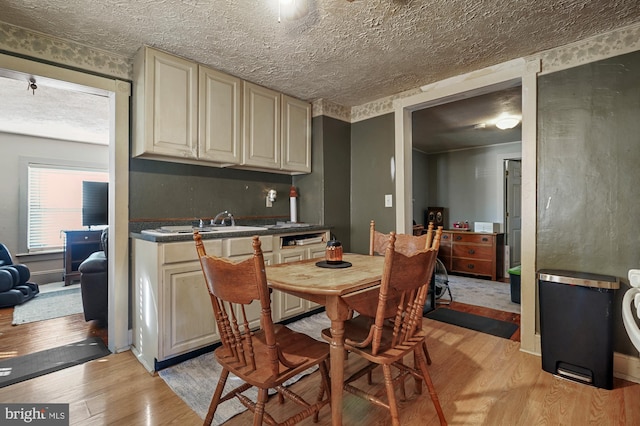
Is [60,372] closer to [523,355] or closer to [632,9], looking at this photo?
[523,355]

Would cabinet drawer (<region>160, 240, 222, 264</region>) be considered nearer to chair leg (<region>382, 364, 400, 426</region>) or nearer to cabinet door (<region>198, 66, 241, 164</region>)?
cabinet door (<region>198, 66, 241, 164</region>)

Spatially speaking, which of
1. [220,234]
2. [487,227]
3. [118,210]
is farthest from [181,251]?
[487,227]

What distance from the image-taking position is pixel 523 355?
2.35 m

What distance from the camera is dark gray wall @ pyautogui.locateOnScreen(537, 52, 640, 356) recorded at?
204cm

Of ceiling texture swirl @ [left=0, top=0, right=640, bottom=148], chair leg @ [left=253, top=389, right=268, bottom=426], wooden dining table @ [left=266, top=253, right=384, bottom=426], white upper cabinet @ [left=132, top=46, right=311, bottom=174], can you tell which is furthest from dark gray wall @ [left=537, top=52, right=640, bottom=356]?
white upper cabinet @ [left=132, top=46, right=311, bottom=174]

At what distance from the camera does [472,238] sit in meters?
5.18

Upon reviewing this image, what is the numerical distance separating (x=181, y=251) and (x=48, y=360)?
4.25ft

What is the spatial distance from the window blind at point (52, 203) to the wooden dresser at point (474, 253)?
246 inches

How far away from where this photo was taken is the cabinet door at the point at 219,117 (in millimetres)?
2570

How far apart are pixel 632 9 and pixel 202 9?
2.57m

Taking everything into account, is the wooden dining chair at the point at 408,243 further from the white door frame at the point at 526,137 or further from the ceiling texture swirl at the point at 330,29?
the ceiling texture swirl at the point at 330,29

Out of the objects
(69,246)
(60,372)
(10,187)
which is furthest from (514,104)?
(10,187)

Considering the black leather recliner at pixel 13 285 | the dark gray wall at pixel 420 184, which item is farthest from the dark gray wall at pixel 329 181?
the black leather recliner at pixel 13 285

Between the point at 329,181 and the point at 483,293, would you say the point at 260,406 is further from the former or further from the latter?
the point at 483,293
